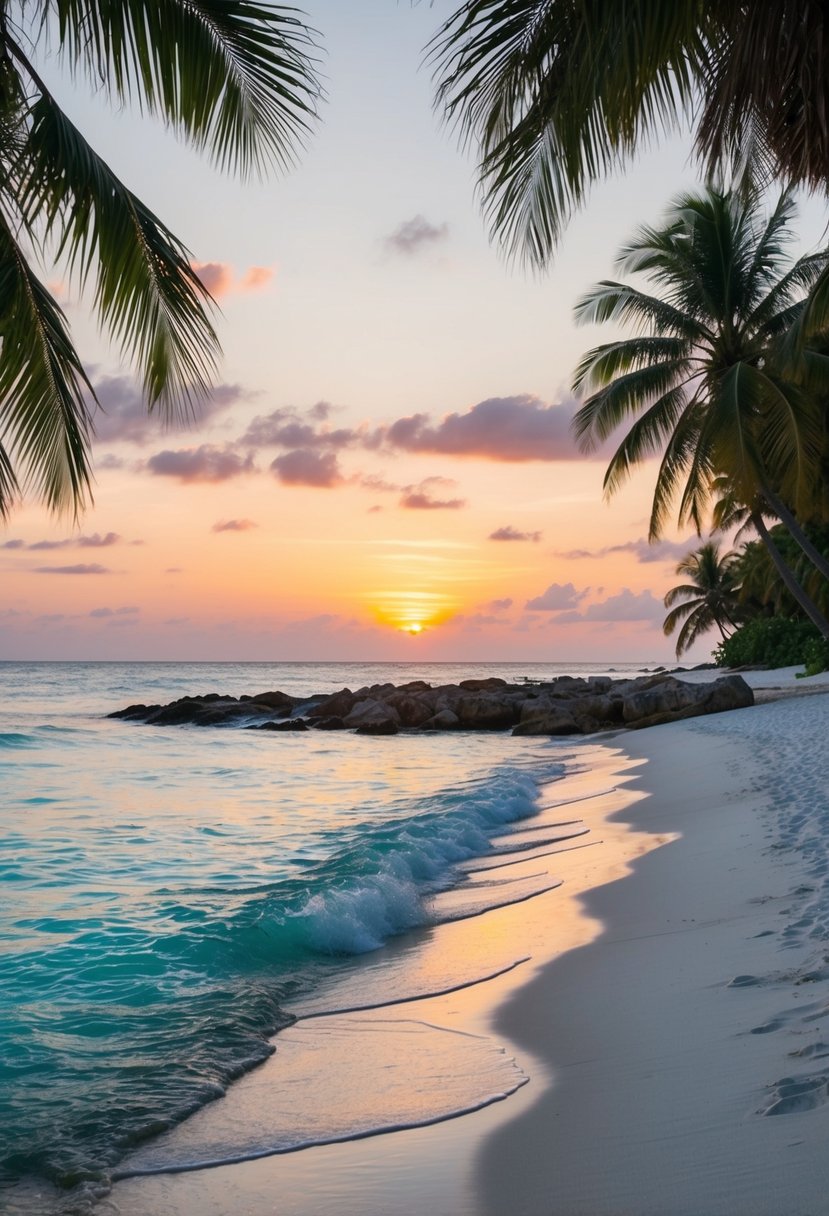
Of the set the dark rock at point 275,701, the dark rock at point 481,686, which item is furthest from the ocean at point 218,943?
the dark rock at point 481,686

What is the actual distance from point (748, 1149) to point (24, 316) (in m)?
5.42

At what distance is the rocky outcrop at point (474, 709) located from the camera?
78.3 feet

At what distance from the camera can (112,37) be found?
18.8ft

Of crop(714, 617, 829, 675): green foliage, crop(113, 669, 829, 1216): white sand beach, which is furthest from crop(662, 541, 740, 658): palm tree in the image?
crop(113, 669, 829, 1216): white sand beach

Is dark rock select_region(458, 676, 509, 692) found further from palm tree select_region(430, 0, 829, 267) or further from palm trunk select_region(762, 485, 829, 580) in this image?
palm tree select_region(430, 0, 829, 267)

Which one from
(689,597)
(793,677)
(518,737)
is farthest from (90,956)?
(689,597)

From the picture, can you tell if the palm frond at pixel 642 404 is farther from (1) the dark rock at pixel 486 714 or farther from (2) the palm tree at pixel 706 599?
(2) the palm tree at pixel 706 599

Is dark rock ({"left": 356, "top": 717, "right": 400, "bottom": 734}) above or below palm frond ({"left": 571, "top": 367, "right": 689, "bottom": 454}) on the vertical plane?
below

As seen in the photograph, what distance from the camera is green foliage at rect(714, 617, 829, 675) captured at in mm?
34375

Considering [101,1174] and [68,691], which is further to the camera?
[68,691]

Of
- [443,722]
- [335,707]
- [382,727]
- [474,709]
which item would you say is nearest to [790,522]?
[474,709]

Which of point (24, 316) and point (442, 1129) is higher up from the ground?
point (24, 316)

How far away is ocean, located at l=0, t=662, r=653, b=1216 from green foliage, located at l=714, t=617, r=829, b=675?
2155 cm

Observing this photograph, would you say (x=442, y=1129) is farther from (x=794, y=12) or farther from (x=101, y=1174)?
(x=794, y=12)
